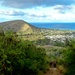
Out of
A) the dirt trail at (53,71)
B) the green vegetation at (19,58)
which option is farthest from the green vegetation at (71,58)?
the green vegetation at (19,58)

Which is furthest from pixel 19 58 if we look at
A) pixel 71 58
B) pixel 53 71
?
pixel 53 71

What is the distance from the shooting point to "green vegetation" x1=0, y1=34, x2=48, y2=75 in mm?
39578

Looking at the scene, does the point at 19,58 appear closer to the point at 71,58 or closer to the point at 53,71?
the point at 71,58

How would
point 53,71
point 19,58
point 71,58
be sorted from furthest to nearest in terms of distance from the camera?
1. point 53,71
2. point 71,58
3. point 19,58

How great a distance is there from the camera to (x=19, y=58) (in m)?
42.4

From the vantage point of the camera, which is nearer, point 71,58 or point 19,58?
point 19,58

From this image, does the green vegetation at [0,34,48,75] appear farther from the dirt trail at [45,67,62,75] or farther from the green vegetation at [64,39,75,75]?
the green vegetation at [64,39,75,75]

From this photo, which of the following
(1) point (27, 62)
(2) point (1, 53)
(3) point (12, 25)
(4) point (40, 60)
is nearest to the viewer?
(2) point (1, 53)

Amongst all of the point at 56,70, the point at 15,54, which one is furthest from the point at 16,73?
the point at 56,70

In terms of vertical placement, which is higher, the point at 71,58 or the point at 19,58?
the point at 19,58

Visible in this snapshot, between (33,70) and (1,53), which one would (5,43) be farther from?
(33,70)

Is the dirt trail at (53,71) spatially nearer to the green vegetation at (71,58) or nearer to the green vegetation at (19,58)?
the green vegetation at (19,58)

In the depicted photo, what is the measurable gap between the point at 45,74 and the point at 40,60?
8.55 ft

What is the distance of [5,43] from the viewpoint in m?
40.5
